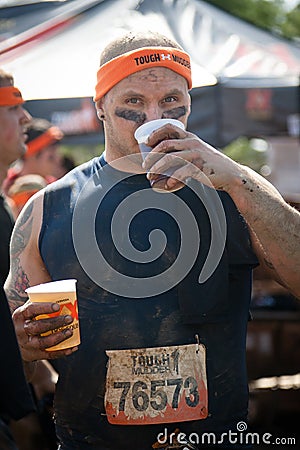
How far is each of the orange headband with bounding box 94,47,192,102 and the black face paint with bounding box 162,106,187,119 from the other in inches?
7.0

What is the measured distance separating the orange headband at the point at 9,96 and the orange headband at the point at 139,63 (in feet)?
6.01

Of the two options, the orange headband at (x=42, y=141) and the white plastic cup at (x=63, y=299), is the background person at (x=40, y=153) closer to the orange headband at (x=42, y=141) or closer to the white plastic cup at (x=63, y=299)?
the orange headband at (x=42, y=141)

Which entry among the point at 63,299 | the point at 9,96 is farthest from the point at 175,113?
the point at 9,96

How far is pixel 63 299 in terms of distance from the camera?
2.78 meters

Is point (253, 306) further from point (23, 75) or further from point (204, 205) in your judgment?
point (204, 205)

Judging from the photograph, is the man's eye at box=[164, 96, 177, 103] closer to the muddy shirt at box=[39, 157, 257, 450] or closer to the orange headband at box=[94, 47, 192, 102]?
the orange headband at box=[94, 47, 192, 102]

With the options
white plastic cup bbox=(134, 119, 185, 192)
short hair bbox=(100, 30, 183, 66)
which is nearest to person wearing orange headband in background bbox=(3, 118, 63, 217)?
short hair bbox=(100, 30, 183, 66)

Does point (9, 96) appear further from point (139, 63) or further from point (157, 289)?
point (157, 289)

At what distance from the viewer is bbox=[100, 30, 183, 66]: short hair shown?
3.24 m

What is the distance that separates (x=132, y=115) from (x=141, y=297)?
2.26 feet

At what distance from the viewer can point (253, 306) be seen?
7215mm

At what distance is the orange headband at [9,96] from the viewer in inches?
195

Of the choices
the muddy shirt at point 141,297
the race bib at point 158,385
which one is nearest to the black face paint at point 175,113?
the muddy shirt at point 141,297

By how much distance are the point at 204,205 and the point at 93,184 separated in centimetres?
44
